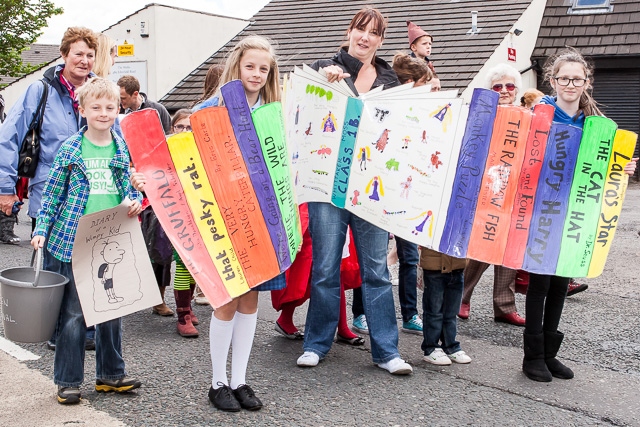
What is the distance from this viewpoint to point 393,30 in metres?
16.4

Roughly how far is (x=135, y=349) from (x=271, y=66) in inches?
80.1

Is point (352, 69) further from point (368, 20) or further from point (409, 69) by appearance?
point (409, 69)

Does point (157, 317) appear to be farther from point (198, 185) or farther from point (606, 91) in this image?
point (606, 91)

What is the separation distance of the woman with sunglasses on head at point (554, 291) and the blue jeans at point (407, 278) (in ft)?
3.71

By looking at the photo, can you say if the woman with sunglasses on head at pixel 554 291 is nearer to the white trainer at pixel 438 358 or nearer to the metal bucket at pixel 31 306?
the white trainer at pixel 438 358

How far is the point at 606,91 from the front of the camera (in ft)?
55.5

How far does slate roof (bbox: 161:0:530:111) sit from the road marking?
9593mm

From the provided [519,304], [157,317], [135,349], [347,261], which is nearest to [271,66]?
[347,261]

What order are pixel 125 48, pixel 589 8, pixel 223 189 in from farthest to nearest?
pixel 125 48 → pixel 589 8 → pixel 223 189

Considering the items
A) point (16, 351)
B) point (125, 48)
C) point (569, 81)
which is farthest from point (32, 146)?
point (125, 48)

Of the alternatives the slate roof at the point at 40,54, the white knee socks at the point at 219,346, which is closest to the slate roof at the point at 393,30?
the white knee socks at the point at 219,346

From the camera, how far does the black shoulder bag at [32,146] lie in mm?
4512

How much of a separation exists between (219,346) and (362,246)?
3.67ft

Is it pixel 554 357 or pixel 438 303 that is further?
pixel 438 303
